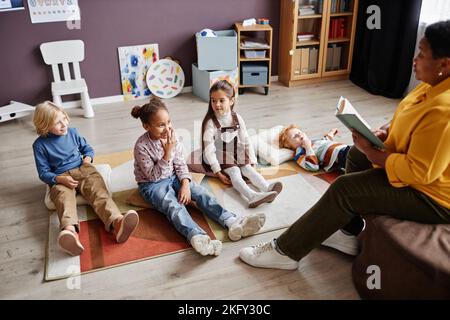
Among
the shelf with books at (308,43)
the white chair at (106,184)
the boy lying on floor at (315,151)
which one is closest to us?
the white chair at (106,184)

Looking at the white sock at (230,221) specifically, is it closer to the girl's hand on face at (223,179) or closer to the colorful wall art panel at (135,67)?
the girl's hand on face at (223,179)

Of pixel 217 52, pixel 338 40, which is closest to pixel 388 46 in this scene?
pixel 338 40

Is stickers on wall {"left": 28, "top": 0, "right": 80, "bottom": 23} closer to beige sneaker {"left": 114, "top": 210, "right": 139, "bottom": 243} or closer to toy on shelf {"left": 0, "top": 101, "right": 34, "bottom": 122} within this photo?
toy on shelf {"left": 0, "top": 101, "right": 34, "bottom": 122}

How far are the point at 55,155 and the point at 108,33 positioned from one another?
5.43 ft

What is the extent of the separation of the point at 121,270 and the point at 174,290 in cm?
26

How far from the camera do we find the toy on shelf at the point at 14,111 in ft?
10.6

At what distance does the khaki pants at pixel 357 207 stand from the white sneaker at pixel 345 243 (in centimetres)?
21

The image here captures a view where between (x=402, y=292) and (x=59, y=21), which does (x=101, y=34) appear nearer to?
(x=59, y=21)

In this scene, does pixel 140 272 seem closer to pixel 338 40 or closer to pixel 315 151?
pixel 315 151

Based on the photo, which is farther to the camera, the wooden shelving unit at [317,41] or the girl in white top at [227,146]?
the wooden shelving unit at [317,41]

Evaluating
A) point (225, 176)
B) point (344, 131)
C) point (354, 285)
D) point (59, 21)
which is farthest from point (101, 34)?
point (354, 285)

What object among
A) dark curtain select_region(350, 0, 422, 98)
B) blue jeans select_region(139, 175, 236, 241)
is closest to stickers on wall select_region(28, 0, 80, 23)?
blue jeans select_region(139, 175, 236, 241)

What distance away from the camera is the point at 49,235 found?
2084 millimetres

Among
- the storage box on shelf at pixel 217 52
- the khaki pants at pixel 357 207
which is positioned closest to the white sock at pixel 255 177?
the khaki pants at pixel 357 207
